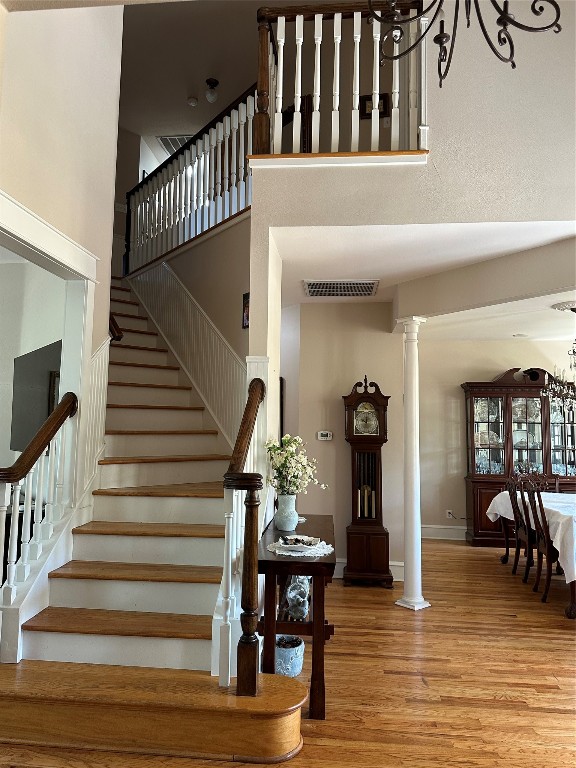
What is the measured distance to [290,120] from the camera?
5.45 m

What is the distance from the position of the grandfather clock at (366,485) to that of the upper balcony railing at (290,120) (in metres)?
2.33

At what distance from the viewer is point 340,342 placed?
6414 millimetres

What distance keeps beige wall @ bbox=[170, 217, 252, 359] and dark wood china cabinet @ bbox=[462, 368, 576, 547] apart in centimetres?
418

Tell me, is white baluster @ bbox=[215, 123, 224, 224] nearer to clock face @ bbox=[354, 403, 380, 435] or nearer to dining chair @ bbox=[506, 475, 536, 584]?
clock face @ bbox=[354, 403, 380, 435]

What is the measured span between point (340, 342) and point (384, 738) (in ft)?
13.7

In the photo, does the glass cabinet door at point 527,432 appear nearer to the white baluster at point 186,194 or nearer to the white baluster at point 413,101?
the white baluster at point 186,194

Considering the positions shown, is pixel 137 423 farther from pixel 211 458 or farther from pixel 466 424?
pixel 466 424

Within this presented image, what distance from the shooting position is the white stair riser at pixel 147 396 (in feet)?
16.1

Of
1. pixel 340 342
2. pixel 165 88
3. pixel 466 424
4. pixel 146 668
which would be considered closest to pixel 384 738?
pixel 146 668

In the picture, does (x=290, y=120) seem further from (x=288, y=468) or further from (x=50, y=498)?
(x=50, y=498)

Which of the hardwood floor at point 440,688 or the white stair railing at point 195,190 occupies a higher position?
the white stair railing at point 195,190

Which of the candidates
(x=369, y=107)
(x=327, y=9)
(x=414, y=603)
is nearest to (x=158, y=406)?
(x=414, y=603)

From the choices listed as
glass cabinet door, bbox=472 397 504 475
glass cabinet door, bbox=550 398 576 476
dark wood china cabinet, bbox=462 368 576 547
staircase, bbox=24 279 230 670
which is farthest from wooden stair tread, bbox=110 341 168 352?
glass cabinet door, bbox=550 398 576 476

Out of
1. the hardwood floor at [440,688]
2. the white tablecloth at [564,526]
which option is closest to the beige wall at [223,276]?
the hardwood floor at [440,688]
